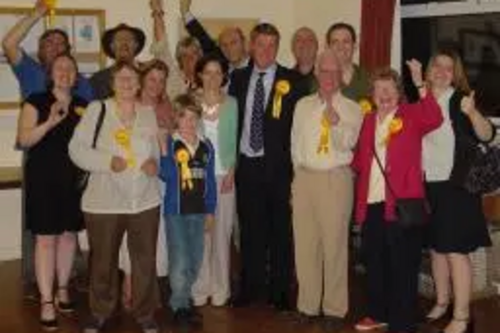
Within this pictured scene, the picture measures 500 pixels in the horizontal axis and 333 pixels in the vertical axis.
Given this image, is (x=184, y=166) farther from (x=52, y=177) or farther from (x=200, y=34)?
(x=200, y=34)

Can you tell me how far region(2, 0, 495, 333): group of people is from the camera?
3951mm

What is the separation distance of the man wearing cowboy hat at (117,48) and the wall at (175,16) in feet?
5.28

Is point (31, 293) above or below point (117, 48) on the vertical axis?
below

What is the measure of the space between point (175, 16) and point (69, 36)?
35.4 inches

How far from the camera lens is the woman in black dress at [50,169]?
4133 mm

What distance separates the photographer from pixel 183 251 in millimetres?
4203

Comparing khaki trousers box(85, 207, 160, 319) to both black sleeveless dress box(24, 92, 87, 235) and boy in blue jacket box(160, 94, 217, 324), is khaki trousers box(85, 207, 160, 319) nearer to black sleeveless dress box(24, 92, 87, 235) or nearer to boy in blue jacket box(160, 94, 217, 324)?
boy in blue jacket box(160, 94, 217, 324)

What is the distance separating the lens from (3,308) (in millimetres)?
4777

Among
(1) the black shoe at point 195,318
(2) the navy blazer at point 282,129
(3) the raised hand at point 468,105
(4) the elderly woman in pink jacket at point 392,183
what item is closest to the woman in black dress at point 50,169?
(1) the black shoe at point 195,318

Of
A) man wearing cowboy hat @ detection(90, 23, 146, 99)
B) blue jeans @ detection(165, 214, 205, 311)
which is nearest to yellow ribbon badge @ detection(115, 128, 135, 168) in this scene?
blue jeans @ detection(165, 214, 205, 311)

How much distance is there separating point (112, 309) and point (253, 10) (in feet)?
11.4

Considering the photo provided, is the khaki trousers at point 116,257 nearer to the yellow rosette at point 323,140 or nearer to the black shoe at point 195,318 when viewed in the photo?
the black shoe at point 195,318

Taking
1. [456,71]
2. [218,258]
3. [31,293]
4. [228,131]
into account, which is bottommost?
[31,293]

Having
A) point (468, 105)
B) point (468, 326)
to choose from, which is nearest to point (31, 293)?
point (468, 326)
